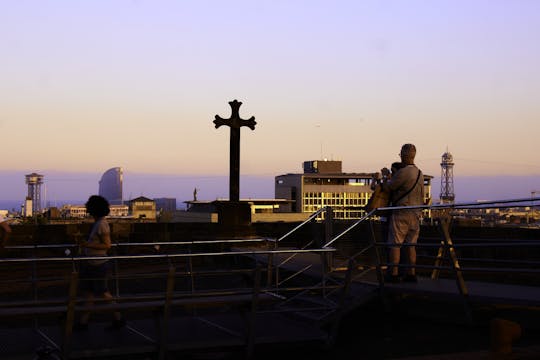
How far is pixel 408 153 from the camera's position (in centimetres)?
1046

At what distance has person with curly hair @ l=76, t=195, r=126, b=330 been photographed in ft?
29.3

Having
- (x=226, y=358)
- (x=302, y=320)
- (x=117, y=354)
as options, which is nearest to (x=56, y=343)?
(x=117, y=354)

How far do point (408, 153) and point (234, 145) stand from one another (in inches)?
332

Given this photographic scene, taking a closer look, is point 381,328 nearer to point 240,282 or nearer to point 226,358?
point 226,358

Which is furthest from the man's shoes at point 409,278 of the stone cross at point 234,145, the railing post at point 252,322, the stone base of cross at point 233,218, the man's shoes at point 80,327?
the stone cross at point 234,145

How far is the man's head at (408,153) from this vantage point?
10.5m

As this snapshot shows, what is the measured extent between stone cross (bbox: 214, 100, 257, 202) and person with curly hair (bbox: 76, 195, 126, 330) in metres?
8.81

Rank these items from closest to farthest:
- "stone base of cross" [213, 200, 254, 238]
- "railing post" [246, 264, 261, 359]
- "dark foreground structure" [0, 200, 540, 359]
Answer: "dark foreground structure" [0, 200, 540, 359]
"railing post" [246, 264, 261, 359]
"stone base of cross" [213, 200, 254, 238]

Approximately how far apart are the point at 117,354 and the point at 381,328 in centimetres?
347

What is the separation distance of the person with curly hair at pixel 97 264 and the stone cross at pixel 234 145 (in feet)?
28.9

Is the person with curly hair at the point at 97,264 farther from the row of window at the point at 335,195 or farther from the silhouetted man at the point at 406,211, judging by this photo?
the row of window at the point at 335,195

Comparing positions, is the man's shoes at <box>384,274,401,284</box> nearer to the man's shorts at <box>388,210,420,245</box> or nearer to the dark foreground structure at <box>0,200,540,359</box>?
the dark foreground structure at <box>0,200,540,359</box>

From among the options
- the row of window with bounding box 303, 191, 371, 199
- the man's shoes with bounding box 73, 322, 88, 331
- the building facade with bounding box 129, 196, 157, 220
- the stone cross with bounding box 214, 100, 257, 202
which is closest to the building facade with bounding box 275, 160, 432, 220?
the row of window with bounding box 303, 191, 371, 199

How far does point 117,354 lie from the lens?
7938 millimetres
